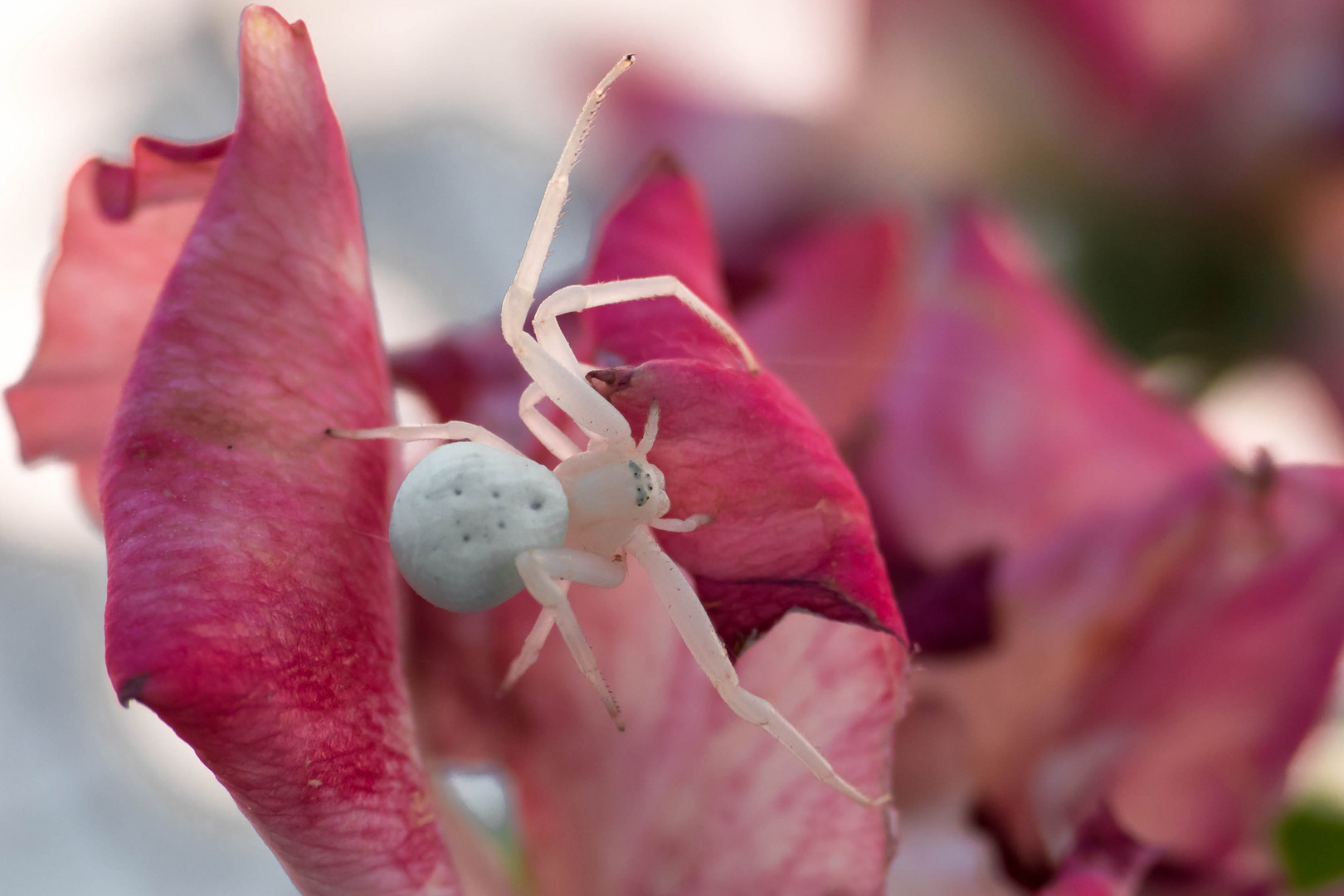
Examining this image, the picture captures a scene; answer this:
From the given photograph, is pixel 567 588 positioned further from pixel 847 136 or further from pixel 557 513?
pixel 847 136

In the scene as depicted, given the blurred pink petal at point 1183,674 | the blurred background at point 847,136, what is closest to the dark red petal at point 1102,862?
the blurred pink petal at point 1183,674

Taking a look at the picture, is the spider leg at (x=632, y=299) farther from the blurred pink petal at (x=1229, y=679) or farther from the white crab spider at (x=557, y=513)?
the blurred pink petal at (x=1229, y=679)

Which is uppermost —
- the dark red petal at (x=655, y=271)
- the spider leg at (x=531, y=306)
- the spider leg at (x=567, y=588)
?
the dark red petal at (x=655, y=271)

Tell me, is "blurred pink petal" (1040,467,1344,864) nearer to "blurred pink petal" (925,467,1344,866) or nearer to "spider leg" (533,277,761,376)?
"blurred pink petal" (925,467,1344,866)

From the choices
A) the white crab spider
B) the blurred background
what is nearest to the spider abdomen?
the white crab spider

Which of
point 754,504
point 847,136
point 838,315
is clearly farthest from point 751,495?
point 847,136

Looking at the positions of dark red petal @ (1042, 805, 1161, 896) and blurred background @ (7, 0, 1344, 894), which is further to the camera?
blurred background @ (7, 0, 1344, 894)
